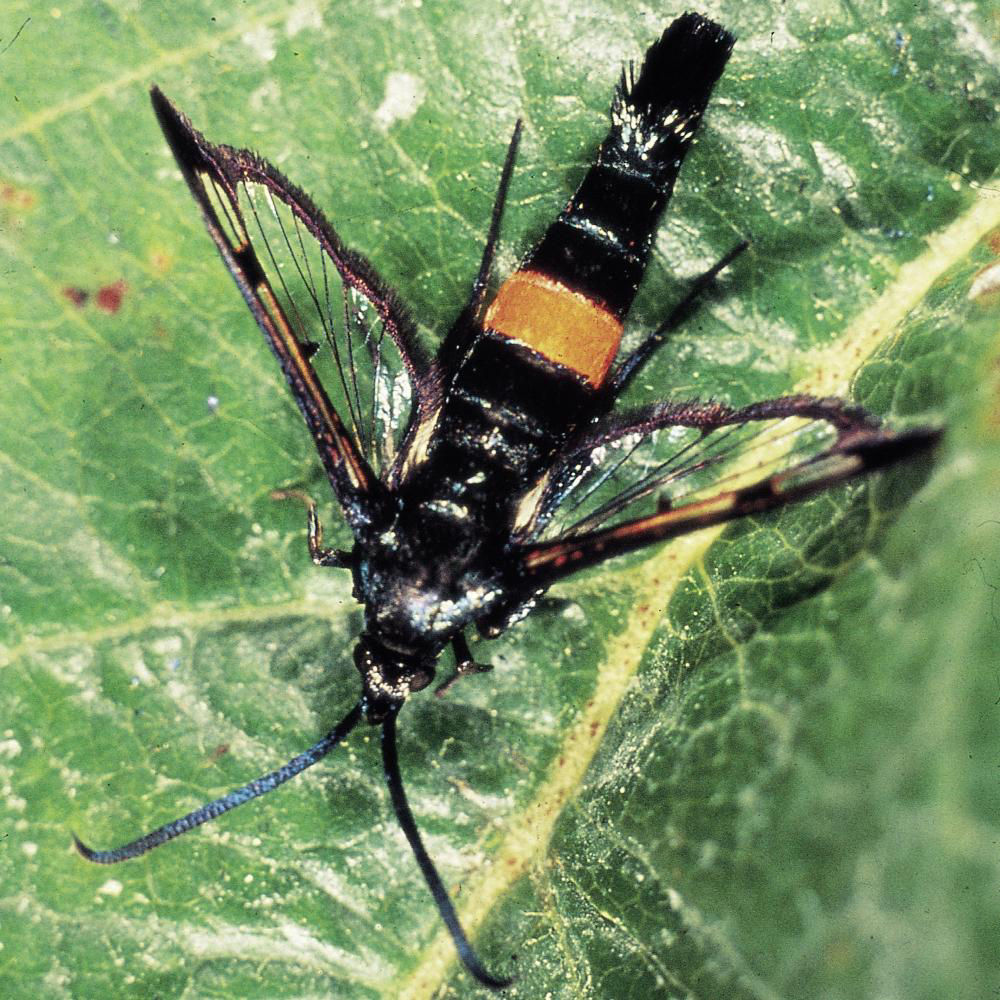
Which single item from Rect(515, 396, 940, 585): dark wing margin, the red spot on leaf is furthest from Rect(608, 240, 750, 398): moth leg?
the red spot on leaf

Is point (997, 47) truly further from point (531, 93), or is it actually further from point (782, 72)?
point (531, 93)

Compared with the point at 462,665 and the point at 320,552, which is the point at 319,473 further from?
the point at 462,665

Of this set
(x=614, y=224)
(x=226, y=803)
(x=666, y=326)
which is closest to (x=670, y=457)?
(x=666, y=326)

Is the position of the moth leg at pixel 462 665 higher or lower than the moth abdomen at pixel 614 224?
lower

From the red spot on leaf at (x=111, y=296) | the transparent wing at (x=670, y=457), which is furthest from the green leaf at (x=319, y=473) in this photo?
the transparent wing at (x=670, y=457)

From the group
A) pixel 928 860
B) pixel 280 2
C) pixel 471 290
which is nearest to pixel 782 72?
pixel 471 290

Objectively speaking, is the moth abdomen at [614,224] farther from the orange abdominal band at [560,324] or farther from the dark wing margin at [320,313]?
the dark wing margin at [320,313]

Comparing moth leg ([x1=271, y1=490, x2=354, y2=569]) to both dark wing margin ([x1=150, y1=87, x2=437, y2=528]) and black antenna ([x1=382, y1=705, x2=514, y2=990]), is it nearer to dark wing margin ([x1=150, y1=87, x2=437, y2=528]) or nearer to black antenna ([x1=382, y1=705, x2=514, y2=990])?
dark wing margin ([x1=150, y1=87, x2=437, y2=528])

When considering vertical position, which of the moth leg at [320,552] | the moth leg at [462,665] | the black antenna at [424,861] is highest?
the moth leg at [320,552]
